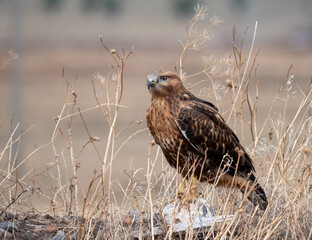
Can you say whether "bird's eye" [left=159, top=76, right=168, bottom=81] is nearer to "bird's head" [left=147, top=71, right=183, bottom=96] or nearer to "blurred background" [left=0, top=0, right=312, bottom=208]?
"bird's head" [left=147, top=71, right=183, bottom=96]

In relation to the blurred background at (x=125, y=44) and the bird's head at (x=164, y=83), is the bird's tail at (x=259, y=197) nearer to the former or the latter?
the bird's head at (x=164, y=83)

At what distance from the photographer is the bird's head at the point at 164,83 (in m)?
4.81

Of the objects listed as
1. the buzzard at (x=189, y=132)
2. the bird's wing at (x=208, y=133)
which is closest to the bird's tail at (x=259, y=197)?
the buzzard at (x=189, y=132)

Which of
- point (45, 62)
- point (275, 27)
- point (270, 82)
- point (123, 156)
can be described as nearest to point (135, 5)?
point (275, 27)

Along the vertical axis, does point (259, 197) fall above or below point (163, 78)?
below

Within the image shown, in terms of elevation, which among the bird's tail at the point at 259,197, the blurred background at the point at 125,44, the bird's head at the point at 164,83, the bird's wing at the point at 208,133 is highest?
the bird's head at the point at 164,83

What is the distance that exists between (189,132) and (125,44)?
2530 cm

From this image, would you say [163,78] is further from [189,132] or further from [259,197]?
[259,197]

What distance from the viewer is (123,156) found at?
592 inches

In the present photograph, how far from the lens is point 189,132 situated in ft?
15.6

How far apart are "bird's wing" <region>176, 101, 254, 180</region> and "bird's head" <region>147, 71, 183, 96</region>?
0.12 metres

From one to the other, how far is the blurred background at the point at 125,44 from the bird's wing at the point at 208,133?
11.8 meters

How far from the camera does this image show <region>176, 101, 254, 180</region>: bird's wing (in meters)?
4.78

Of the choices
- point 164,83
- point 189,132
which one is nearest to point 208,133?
point 189,132
